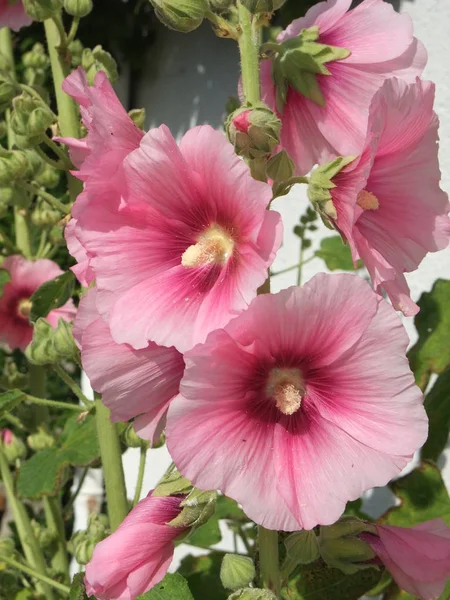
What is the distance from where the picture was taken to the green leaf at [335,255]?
53.7 inches

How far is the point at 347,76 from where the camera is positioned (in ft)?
2.16

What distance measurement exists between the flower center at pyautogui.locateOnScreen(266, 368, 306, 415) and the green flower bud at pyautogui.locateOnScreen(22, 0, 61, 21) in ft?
2.00

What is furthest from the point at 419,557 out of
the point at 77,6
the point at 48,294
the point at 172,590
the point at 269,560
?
the point at 77,6

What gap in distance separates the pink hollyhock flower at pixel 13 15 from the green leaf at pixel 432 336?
742 mm

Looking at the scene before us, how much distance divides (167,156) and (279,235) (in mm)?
109

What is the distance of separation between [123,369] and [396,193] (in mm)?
284

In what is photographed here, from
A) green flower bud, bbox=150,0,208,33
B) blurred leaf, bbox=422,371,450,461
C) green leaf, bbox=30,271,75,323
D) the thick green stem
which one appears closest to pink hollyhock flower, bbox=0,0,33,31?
the thick green stem

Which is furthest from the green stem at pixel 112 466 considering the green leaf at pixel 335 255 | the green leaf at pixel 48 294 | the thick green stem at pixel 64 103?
the green leaf at pixel 335 255

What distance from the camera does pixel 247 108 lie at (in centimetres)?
56

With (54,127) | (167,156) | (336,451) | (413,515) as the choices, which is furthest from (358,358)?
(54,127)

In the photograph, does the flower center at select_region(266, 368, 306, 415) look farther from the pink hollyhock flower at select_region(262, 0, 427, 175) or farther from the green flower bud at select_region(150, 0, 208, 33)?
the green flower bud at select_region(150, 0, 208, 33)

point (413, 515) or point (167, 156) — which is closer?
point (167, 156)

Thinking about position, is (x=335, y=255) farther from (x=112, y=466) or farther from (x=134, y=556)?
(x=134, y=556)

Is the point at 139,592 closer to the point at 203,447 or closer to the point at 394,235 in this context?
the point at 203,447
